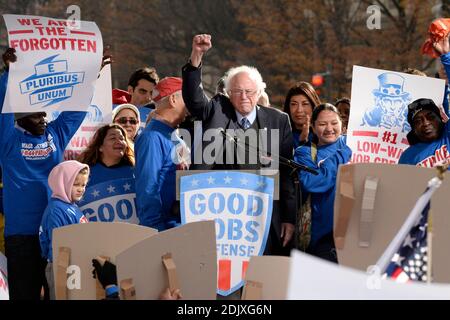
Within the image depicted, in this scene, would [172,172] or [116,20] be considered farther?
[116,20]

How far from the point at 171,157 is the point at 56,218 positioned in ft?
2.70

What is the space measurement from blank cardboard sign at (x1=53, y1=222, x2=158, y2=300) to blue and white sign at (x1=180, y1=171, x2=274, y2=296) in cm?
126

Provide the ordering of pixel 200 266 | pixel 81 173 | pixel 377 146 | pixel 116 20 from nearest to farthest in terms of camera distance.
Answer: pixel 200 266, pixel 81 173, pixel 377 146, pixel 116 20

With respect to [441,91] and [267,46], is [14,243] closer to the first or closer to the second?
[441,91]

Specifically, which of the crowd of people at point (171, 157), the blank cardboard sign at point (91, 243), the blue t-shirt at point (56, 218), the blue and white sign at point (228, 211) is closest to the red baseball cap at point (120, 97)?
the crowd of people at point (171, 157)

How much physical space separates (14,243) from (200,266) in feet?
9.29

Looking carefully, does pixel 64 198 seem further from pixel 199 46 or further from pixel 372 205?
pixel 372 205

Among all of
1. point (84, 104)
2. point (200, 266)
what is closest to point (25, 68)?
point (84, 104)

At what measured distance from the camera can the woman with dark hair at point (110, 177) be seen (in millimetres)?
7535

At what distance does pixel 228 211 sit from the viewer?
6.71m

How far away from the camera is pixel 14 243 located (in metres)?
7.60

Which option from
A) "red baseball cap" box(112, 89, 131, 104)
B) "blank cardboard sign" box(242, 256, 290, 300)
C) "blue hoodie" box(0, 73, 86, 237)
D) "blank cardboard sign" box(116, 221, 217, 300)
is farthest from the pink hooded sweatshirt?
"red baseball cap" box(112, 89, 131, 104)

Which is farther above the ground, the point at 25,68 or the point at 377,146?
the point at 25,68

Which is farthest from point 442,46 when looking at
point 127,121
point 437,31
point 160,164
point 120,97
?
point 120,97
